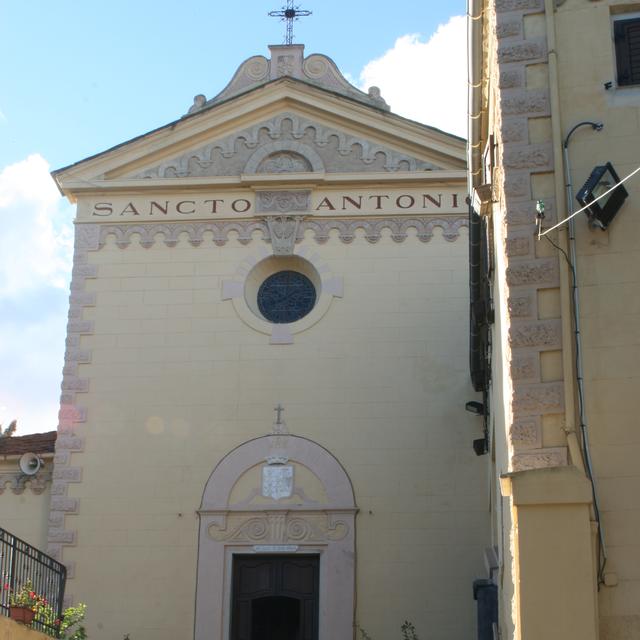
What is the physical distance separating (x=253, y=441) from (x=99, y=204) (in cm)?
511

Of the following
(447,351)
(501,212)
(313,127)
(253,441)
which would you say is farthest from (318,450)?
(501,212)

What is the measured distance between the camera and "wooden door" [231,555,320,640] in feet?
55.9

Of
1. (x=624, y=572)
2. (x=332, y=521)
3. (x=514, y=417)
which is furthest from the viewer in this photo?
(x=332, y=521)

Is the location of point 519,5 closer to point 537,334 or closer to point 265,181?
point 537,334

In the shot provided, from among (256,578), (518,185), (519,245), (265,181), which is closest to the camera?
(519,245)

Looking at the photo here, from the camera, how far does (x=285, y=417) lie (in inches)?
703

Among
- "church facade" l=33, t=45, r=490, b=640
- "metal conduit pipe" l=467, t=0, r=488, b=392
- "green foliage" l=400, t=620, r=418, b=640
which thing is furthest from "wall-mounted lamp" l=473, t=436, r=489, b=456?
"green foliage" l=400, t=620, r=418, b=640

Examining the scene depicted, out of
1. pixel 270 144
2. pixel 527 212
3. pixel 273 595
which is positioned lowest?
pixel 273 595

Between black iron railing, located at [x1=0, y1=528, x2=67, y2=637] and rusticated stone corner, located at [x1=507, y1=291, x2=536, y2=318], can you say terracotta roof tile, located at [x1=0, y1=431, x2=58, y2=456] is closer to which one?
black iron railing, located at [x1=0, y1=528, x2=67, y2=637]

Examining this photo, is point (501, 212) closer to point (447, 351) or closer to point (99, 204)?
point (447, 351)

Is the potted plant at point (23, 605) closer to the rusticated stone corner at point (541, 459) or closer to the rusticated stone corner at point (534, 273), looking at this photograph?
the rusticated stone corner at point (541, 459)

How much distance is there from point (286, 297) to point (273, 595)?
15.9 feet

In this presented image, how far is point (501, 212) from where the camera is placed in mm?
10102

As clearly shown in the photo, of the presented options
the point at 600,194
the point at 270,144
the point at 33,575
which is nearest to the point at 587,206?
the point at 600,194
